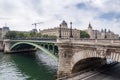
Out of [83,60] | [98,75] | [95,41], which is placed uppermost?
[95,41]

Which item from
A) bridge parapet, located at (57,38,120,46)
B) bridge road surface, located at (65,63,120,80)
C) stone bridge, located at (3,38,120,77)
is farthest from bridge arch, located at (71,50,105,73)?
bridge road surface, located at (65,63,120,80)

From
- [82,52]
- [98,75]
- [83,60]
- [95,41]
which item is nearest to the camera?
[95,41]

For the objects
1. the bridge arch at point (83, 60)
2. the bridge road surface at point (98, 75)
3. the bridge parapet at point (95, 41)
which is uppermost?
the bridge parapet at point (95, 41)

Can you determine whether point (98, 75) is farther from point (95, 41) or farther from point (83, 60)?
point (95, 41)

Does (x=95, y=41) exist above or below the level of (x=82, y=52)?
above

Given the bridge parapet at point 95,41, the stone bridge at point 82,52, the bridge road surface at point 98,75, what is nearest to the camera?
the bridge parapet at point 95,41

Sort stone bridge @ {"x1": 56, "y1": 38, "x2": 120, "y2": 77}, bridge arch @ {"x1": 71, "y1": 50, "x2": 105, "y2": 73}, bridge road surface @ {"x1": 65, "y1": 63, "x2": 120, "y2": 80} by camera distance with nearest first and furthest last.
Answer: stone bridge @ {"x1": 56, "y1": 38, "x2": 120, "y2": 77} < bridge arch @ {"x1": 71, "y1": 50, "x2": 105, "y2": 73} < bridge road surface @ {"x1": 65, "y1": 63, "x2": 120, "y2": 80}

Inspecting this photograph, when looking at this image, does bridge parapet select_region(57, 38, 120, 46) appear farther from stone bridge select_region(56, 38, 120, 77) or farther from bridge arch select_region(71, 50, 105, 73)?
bridge arch select_region(71, 50, 105, 73)

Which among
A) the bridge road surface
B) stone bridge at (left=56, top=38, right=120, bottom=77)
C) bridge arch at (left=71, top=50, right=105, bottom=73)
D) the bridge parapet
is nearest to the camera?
the bridge parapet

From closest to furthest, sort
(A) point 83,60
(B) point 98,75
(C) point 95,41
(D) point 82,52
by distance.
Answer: (C) point 95,41, (D) point 82,52, (B) point 98,75, (A) point 83,60

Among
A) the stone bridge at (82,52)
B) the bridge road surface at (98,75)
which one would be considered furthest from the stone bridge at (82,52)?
the bridge road surface at (98,75)

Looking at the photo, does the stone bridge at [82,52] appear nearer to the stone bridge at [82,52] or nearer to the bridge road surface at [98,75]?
the stone bridge at [82,52]

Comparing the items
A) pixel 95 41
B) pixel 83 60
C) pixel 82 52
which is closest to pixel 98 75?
pixel 83 60

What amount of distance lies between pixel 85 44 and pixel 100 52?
110 inches
